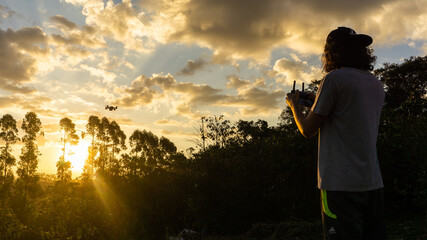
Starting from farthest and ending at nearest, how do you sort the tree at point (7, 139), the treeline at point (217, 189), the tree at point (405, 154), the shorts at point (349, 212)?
the tree at point (7, 139)
the treeline at point (217, 189)
the tree at point (405, 154)
the shorts at point (349, 212)

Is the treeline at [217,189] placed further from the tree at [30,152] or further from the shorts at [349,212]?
the tree at [30,152]

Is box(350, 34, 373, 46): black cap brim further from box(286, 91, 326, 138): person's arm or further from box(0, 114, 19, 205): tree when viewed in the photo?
box(0, 114, 19, 205): tree

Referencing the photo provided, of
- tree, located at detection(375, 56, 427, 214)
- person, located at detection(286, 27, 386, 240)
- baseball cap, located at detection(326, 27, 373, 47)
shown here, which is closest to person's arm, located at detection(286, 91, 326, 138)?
person, located at detection(286, 27, 386, 240)

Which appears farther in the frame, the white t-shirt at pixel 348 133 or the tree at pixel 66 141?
the tree at pixel 66 141

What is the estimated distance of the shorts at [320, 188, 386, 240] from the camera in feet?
5.52

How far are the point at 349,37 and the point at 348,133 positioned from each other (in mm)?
606

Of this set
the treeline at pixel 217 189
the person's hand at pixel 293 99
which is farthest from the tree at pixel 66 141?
the person's hand at pixel 293 99

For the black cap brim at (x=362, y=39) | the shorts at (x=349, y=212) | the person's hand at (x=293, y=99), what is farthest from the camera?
the person's hand at (x=293, y=99)

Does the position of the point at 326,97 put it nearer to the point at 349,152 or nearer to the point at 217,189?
the point at 349,152

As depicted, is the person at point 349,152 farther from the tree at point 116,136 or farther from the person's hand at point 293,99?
the tree at point 116,136

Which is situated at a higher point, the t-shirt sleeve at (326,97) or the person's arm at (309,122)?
the t-shirt sleeve at (326,97)

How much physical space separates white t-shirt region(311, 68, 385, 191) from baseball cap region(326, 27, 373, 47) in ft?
0.84

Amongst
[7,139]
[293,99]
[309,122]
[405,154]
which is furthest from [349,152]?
[7,139]

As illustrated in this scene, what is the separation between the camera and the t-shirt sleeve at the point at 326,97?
177 centimetres
